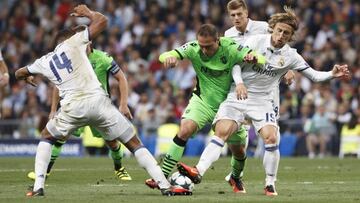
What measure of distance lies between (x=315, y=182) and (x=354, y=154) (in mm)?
12413

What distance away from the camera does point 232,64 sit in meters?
13.4

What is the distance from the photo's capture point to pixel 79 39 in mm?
12523

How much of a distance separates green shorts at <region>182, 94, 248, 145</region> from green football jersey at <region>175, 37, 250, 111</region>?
0.07 meters

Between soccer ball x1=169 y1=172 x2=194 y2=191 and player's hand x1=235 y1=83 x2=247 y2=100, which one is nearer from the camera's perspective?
player's hand x1=235 y1=83 x2=247 y2=100

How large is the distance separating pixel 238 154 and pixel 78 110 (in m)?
2.67

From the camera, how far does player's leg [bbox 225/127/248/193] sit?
545 inches

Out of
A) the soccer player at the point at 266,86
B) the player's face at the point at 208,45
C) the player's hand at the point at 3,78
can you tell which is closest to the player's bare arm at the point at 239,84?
the soccer player at the point at 266,86

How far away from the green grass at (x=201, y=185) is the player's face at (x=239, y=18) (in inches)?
92.8

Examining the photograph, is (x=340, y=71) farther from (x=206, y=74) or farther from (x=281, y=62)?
(x=206, y=74)

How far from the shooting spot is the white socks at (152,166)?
41.4 ft

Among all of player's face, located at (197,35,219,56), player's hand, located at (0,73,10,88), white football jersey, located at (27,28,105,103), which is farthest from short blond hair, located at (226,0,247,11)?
player's hand, located at (0,73,10,88)

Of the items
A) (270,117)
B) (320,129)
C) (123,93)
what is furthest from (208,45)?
(320,129)

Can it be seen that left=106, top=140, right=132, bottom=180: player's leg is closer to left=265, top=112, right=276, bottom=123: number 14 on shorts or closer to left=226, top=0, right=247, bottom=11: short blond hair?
left=226, top=0, right=247, bottom=11: short blond hair

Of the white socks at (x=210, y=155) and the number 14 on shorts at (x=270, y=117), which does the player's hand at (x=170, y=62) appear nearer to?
the white socks at (x=210, y=155)
